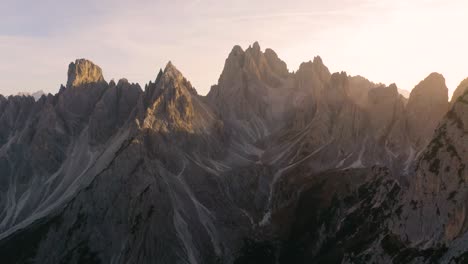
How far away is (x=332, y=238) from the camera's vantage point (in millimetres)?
193375

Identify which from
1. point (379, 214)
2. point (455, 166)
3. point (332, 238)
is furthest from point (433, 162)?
point (332, 238)

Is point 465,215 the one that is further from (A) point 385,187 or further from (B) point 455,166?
(A) point 385,187

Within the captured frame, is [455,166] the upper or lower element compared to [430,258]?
upper

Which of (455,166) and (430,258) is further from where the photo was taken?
(455,166)

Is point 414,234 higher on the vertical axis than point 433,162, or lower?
lower

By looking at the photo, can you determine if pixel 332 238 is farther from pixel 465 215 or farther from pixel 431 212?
pixel 465 215

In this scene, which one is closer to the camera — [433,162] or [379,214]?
[433,162]

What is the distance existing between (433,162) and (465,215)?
2219 cm

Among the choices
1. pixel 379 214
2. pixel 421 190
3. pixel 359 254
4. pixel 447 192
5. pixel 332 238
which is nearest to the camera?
pixel 447 192

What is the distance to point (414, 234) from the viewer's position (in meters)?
136

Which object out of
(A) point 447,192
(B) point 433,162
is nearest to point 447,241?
(A) point 447,192

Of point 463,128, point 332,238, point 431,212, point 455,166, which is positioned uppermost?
point 463,128

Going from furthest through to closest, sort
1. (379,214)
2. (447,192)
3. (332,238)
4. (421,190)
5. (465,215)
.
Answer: (332,238) < (379,214) < (421,190) < (447,192) < (465,215)

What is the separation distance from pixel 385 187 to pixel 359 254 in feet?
A: 124
